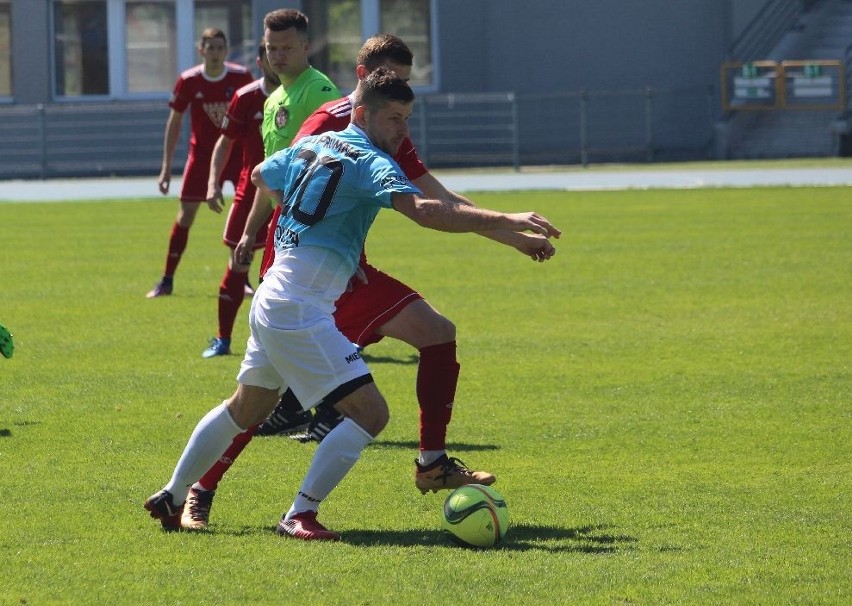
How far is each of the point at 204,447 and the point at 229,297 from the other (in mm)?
4826

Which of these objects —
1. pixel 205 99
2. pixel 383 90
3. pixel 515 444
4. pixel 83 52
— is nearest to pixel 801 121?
pixel 83 52

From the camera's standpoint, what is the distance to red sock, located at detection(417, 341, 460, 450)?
702cm

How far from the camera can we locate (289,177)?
20.4 ft

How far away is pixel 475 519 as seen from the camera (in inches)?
240

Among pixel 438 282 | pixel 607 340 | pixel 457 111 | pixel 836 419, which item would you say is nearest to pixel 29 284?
pixel 438 282

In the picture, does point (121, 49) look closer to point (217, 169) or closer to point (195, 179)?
point (195, 179)

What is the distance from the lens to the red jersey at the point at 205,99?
586 inches

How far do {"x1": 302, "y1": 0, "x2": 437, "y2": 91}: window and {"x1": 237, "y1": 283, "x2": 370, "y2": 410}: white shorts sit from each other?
32.7 meters

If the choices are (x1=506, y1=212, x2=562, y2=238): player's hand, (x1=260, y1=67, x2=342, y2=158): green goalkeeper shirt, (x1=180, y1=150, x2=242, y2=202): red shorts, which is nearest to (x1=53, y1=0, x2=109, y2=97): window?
(x1=180, y1=150, x2=242, y2=202): red shorts

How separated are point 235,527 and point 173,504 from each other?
0.27 metres

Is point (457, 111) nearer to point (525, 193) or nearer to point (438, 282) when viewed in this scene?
point (525, 193)

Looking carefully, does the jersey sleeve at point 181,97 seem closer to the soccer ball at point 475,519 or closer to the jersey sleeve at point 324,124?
the jersey sleeve at point 324,124

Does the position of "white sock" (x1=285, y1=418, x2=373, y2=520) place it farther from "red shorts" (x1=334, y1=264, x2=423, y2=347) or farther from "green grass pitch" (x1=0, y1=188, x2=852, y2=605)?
"red shorts" (x1=334, y1=264, x2=423, y2=347)

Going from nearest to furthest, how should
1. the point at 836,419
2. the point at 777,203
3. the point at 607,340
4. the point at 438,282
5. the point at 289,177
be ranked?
the point at 289,177
the point at 836,419
the point at 607,340
the point at 438,282
the point at 777,203
